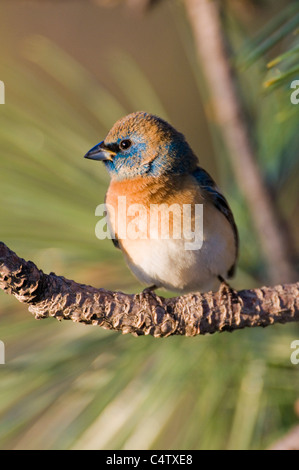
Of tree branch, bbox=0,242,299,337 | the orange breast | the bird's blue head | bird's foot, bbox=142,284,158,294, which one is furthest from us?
the bird's blue head

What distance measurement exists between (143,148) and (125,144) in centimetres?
7

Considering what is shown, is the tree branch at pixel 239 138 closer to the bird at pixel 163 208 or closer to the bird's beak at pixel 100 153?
the bird at pixel 163 208

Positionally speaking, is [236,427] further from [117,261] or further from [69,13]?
[69,13]

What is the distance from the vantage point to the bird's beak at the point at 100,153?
221cm

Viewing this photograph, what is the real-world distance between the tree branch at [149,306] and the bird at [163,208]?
0.55 metres

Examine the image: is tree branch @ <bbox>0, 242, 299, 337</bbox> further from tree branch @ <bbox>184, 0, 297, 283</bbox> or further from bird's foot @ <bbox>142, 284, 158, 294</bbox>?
tree branch @ <bbox>184, 0, 297, 283</bbox>

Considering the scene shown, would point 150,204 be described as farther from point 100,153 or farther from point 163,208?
point 100,153

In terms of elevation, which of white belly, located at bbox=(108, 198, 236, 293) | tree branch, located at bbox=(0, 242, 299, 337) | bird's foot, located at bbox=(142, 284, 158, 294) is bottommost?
tree branch, located at bbox=(0, 242, 299, 337)

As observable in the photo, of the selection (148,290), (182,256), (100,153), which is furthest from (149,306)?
(100,153)

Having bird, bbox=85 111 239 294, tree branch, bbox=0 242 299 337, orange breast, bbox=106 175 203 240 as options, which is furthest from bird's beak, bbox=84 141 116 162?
tree branch, bbox=0 242 299 337

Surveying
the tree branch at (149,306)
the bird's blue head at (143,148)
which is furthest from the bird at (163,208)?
the tree branch at (149,306)

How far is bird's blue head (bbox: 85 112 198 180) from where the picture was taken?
2.31 metres

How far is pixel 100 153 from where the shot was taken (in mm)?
2270
